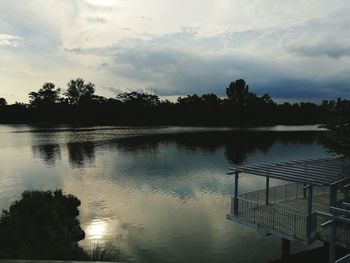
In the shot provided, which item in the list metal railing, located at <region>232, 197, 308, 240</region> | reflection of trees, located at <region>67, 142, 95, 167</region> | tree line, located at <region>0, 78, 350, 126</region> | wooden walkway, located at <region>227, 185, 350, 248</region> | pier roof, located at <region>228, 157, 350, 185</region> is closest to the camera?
wooden walkway, located at <region>227, 185, 350, 248</region>

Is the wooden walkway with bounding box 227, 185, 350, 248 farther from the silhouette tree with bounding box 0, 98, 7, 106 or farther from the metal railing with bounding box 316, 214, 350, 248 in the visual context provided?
the silhouette tree with bounding box 0, 98, 7, 106

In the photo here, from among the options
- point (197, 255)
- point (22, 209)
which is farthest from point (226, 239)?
point (22, 209)

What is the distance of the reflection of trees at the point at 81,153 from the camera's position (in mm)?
56219

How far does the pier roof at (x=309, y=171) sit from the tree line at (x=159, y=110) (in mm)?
133974

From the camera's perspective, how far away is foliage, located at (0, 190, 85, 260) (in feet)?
49.0

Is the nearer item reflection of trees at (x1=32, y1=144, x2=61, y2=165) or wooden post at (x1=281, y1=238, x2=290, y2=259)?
wooden post at (x1=281, y1=238, x2=290, y2=259)

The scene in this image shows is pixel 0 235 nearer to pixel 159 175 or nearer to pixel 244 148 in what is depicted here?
pixel 159 175

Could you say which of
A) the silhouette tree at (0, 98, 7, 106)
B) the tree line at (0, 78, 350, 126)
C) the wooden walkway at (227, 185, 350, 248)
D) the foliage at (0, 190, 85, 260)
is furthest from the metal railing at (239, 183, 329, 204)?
the silhouette tree at (0, 98, 7, 106)

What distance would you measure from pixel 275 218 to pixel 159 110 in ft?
499

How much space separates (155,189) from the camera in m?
37.7

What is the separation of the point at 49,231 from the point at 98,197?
14.8 meters

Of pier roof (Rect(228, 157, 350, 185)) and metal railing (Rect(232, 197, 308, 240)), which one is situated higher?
pier roof (Rect(228, 157, 350, 185))

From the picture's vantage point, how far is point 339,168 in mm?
20188

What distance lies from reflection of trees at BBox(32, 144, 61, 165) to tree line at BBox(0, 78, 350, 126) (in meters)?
87.1
